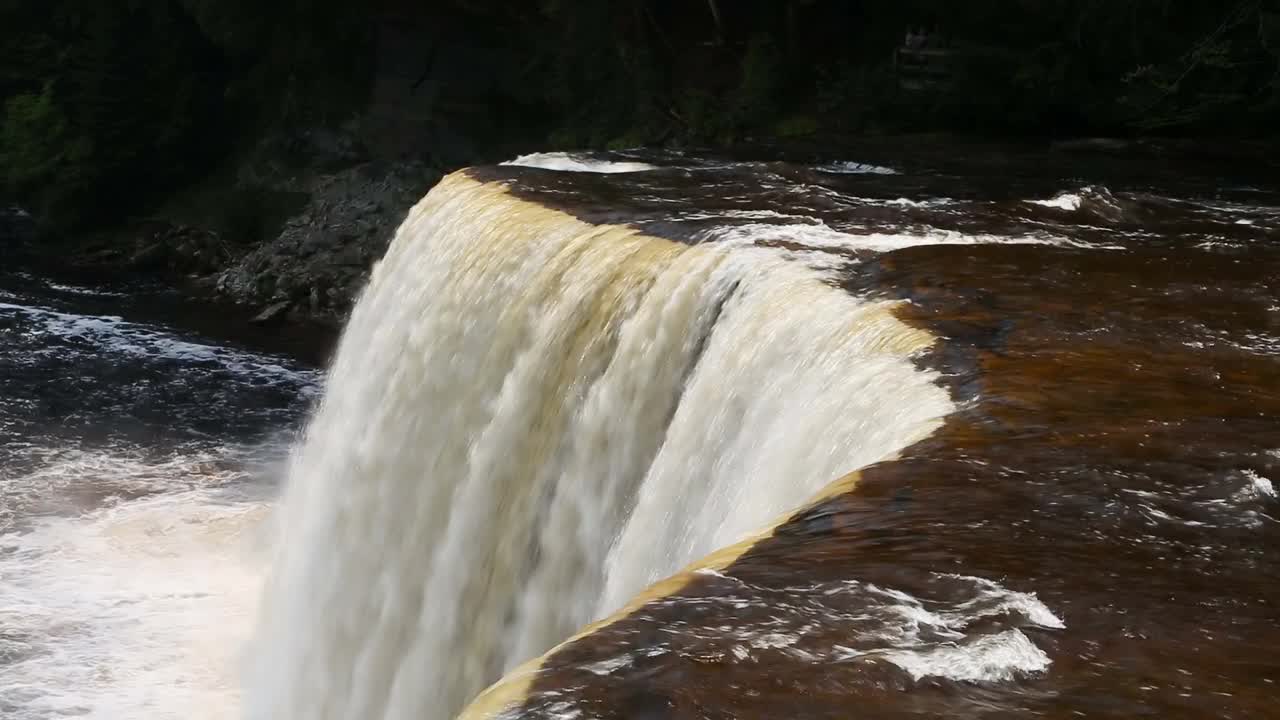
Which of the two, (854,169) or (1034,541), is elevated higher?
(854,169)

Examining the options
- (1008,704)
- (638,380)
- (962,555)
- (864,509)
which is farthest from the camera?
(638,380)

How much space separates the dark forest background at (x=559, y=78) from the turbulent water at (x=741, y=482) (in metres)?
3.23

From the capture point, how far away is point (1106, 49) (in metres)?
17.1

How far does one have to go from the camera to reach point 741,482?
601 centimetres

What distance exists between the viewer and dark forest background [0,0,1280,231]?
54.7 ft

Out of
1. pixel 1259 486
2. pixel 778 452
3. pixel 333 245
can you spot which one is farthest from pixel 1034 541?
pixel 333 245

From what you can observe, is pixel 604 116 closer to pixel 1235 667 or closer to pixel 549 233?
pixel 549 233

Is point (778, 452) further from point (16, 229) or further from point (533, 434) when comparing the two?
point (16, 229)

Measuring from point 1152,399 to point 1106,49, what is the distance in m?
12.5

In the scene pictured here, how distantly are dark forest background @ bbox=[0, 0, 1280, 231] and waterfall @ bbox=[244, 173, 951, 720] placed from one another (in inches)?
226

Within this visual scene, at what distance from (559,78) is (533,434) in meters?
19.2

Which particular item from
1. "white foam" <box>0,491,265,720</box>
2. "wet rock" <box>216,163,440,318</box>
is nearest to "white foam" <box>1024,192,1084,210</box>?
"white foam" <box>0,491,265,720</box>

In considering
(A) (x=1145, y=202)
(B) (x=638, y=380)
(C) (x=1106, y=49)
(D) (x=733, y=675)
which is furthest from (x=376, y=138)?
(D) (x=733, y=675)

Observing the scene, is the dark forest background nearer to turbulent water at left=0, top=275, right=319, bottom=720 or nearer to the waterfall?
the waterfall
